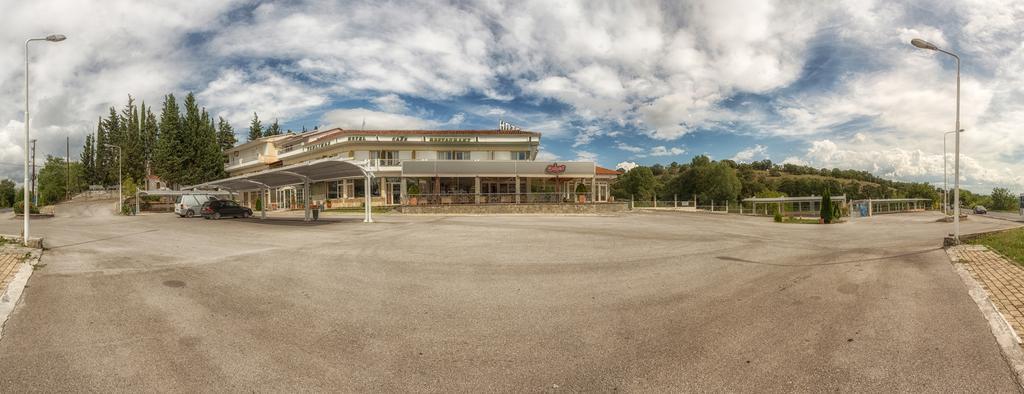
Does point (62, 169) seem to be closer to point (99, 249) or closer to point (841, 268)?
point (99, 249)

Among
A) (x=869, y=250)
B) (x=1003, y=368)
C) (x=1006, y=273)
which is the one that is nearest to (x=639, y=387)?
(x=1003, y=368)

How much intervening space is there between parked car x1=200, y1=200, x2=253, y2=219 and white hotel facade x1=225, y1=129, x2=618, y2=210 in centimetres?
669

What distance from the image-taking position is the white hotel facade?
38719mm

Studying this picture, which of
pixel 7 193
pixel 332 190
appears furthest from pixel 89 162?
pixel 332 190

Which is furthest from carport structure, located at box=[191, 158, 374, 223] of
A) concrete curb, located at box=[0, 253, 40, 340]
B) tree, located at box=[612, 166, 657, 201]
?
tree, located at box=[612, 166, 657, 201]

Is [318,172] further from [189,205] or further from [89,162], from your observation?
[89,162]

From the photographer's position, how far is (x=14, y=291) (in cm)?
749

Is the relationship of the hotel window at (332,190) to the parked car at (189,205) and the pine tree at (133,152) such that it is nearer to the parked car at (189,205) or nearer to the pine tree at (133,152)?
the parked car at (189,205)

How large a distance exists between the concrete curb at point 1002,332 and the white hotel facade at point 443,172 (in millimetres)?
29796

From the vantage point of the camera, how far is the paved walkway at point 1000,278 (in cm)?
638

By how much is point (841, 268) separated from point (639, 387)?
8.83 metres

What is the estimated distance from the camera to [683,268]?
1022 cm

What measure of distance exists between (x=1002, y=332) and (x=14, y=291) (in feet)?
47.2

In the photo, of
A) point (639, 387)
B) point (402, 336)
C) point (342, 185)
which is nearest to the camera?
point (639, 387)
